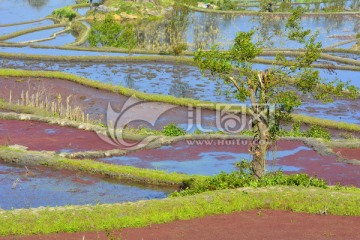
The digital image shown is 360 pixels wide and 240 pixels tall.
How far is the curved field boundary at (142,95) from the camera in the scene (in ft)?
88.2

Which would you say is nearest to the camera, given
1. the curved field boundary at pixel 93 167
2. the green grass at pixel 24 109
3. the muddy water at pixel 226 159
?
the curved field boundary at pixel 93 167

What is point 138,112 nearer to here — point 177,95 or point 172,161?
point 177,95

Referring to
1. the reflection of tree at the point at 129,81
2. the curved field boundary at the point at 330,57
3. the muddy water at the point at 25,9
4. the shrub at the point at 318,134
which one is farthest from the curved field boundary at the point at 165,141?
the muddy water at the point at 25,9

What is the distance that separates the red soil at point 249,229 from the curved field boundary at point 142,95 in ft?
42.5

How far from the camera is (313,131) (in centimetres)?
2433

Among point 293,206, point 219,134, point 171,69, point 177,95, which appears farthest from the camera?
point 171,69

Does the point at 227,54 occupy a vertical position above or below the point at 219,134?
above

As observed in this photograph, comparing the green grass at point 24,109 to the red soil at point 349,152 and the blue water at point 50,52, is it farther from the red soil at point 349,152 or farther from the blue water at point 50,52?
the blue water at point 50,52

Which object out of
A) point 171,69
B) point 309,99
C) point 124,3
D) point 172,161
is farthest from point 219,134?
point 124,3

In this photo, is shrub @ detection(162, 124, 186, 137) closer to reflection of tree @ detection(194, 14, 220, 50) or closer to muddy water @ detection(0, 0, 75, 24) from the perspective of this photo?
reflection of tree @ detection(194, 14, 220, 50)

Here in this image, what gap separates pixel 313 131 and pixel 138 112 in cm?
935

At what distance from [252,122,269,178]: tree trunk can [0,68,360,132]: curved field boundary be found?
11.5 m

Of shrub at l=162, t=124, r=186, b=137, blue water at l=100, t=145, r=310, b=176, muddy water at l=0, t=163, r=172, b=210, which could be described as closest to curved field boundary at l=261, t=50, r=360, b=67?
shrub at l=162, t=124, r=186, b=137

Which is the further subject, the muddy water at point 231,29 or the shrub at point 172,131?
the muddy water at point 231,29
